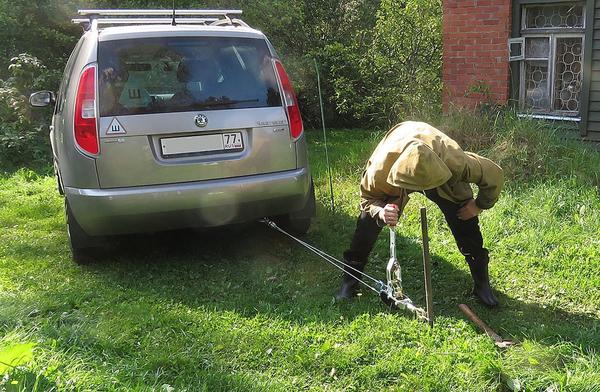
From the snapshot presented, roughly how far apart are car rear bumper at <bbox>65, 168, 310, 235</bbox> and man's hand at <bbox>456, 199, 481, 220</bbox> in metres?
1.31

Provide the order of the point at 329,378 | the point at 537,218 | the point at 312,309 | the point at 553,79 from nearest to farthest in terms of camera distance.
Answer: the point at 329,378 → the point at 312,309 → the point at 537,218 → the point at 553,79

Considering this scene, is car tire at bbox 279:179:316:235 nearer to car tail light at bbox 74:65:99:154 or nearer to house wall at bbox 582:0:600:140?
car tail light at bbox 74:65:99:154

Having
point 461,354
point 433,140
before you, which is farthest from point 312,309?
point 433,140

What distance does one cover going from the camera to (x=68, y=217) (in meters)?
4.55

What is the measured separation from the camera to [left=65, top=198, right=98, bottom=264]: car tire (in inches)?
177

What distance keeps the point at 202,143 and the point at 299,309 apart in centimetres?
135

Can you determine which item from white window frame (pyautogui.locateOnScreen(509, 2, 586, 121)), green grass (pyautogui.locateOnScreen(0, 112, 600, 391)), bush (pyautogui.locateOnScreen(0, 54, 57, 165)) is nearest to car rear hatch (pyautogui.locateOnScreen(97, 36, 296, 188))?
green grass (pyautogui.locateOnScreen(0, 112, 600, 391))

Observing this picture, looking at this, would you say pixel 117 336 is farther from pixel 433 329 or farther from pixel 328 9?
pixel 328 9

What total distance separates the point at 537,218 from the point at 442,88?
4237 mm

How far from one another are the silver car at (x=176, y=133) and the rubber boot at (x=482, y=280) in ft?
4.55

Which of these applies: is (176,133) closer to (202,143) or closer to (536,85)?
(202,143)

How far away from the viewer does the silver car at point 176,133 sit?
4.11m

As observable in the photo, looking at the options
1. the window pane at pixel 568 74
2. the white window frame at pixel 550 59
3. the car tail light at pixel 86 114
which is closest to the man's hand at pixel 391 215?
the car tail light at pixel 86 114

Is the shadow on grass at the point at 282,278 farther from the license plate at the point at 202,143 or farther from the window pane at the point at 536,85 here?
the window pane at the point at 536,85
